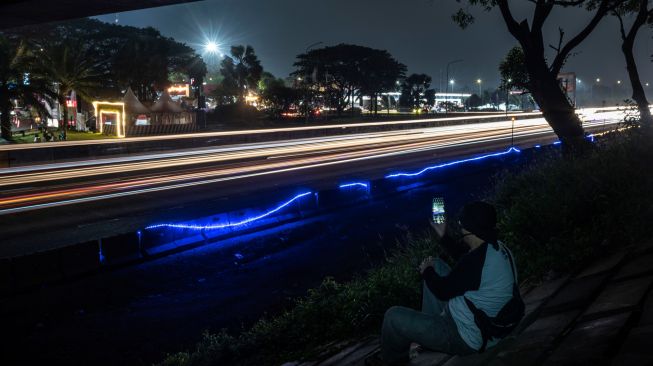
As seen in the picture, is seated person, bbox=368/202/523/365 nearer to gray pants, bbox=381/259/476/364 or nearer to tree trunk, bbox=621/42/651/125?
gray pants, bbox=381/259/476/364

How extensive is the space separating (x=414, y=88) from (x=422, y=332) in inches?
3851

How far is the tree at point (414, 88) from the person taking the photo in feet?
316

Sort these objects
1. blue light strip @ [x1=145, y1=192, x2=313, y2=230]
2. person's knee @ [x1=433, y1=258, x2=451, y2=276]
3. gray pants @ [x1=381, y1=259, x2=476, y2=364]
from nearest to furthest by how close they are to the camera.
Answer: gray pants @ [x1=381, y1=259, x2=476, y2=364] → person's knee @ [x1=433, y1=258, x2=451, y2=276] → blue light strip @ [x1=145, y1=192, x2=313, y2=230]

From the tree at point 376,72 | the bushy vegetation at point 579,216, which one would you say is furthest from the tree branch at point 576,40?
the tree at point 376,72

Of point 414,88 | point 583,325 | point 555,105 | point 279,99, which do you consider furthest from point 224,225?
point 414,88

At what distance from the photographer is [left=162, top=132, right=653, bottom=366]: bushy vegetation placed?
5.87 metres

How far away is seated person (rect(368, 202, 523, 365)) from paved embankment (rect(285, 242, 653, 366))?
1.21 ft

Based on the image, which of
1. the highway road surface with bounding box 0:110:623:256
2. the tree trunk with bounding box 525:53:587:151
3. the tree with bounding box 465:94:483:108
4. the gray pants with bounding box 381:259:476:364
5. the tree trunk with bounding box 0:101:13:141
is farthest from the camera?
the tree with bounding box 465:94:483:108

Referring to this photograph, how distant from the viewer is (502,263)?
3.82 meters

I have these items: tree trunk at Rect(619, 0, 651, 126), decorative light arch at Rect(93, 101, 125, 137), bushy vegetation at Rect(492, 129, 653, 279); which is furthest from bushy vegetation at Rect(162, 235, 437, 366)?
decorative light arch at Rect(93, 101, 125, 137)

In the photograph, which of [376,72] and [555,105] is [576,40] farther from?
[376,72]

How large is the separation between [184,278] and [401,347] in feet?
20.0

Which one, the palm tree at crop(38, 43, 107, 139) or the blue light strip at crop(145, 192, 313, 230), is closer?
Answer: the blue light strip at crop(145, 192, 313, 230)

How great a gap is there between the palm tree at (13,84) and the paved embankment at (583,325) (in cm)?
4214
